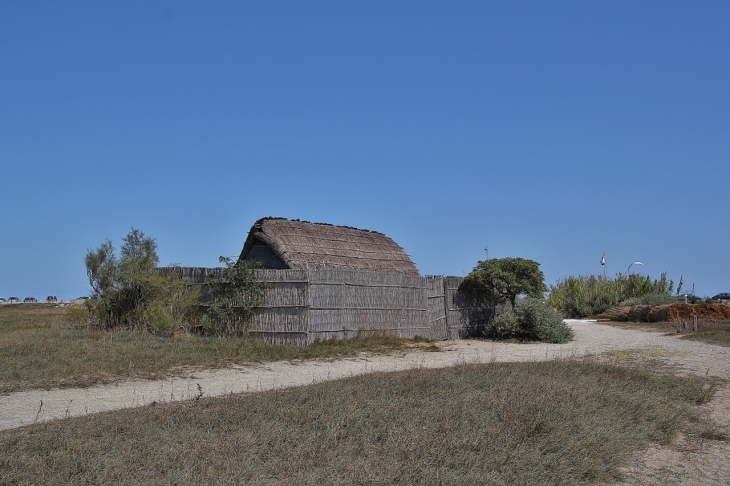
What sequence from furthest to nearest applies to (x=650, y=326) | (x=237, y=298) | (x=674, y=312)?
1. (x=674, y=312)
2. (x=650, y=326)
3. (x=237, y=298)

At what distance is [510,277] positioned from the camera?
22297 millimetres

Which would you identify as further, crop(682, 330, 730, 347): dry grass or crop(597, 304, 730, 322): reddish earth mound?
crop(597, 304, 730, 322): reddish earth mound

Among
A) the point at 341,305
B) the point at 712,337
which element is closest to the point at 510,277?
the point at 712,337

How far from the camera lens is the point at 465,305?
2280 centimetres

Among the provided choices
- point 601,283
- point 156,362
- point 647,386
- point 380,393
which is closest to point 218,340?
point 156,362

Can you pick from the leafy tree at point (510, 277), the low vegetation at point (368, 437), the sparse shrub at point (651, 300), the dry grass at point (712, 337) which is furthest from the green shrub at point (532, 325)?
the sparse shrub at point (651, 300)

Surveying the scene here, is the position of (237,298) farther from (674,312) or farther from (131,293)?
(674,312)

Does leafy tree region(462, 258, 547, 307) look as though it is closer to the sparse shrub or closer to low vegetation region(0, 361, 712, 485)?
low vegetation region(0, 361, 712, 485)

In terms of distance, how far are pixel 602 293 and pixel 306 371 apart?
2731 centimetres

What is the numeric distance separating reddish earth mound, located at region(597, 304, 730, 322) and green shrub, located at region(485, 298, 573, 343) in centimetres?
718

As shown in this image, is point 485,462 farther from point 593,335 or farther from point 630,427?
point 593,335

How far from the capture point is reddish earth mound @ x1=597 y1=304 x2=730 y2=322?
26.9 metres

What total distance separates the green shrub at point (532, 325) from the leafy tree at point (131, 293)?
9.98 m

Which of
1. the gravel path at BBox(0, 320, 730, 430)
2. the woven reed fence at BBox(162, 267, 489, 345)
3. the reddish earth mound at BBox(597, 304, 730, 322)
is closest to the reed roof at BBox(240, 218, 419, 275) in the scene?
the woven reed fence at BBox(162, 267, 489, 345)
